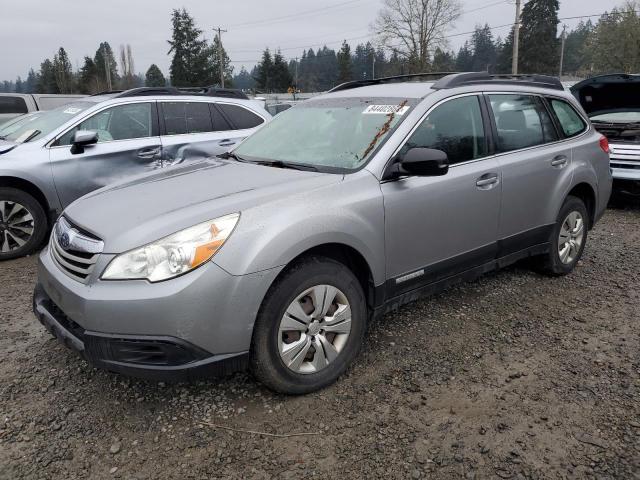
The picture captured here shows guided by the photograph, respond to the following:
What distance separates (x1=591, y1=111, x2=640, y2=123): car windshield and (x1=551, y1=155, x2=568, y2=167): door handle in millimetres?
4523

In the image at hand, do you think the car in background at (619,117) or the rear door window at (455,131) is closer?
the rear door window at (455,131)

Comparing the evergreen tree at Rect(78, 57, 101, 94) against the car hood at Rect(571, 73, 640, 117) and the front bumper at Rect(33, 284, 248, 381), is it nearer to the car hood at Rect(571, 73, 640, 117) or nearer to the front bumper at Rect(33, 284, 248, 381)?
the car hood at Rect(571, 73, 640, 117)

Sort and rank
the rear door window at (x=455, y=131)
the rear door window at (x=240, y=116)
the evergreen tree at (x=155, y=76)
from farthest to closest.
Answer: the evergreen tree at (x=155, y=76) → the rear door window at (x=240, y=116) → the rear door window at (x=455, y=131)

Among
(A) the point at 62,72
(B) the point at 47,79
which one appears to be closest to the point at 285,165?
(A) the point at 62,72

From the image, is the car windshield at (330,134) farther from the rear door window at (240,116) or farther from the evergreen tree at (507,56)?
the evergreen tree at (507,56)

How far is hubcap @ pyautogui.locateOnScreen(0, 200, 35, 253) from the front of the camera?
517 cm

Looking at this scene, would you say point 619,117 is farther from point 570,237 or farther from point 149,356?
point 149,356

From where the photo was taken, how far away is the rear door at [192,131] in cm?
600

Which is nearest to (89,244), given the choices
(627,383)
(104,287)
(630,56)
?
(104,287)

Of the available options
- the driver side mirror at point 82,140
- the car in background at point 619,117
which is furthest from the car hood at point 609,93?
the driver side mirror at point 82,140

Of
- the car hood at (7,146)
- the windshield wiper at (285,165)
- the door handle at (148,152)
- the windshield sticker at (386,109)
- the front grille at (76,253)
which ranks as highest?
the windshield sticker at (386,109)

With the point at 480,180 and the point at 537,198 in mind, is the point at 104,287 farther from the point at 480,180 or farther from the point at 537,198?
the point at 537,198

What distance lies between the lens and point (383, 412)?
2.71 metres

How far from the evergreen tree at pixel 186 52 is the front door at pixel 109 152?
2517 inches
